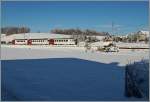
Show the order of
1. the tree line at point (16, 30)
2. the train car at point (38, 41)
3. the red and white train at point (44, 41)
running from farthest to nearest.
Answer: the tree line at point (16, 30)
the train car at point (38, 41)
the red and white train at point (44, 41)

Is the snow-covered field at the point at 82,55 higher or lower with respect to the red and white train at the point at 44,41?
lower

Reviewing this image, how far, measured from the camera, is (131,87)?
301 inches

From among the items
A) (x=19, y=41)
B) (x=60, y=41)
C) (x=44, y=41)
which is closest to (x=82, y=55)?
(x=60, y=41)

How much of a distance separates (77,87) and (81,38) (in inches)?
2902

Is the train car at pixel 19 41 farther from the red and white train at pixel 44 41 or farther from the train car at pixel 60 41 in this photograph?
the train car at pixel 60 41

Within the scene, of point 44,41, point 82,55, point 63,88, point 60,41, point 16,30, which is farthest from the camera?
point 16,30

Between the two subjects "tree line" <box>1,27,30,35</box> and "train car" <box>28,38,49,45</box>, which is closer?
"train car" <box>28,38,49,45</box>

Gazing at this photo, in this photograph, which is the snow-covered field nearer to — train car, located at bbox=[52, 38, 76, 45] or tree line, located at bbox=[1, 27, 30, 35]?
train car, located at bbox=[52, 38, 76, 45]

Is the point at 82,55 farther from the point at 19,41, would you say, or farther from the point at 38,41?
the point at 19,41

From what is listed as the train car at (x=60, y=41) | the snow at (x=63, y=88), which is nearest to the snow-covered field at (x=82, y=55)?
the snow at (x=63, y=88)

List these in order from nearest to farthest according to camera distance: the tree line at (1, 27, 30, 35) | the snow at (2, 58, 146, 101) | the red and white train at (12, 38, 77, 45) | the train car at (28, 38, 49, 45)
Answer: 1. the snow at (2, 58, 146, 101)
2. the red and white train at (12, 38, 77, 45)
3. the train car at (28, 38, 49, 45)
4. the tree line at (1, 27, 30, 35)

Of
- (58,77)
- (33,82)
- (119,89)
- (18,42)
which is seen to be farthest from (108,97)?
(18,42)

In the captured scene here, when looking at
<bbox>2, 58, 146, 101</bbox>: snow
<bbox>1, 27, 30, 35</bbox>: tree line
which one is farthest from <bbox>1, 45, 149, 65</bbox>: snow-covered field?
<bbox>1, 27, 30, 35</bbox>: tree line

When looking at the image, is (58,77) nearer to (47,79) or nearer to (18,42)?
(47,79)
